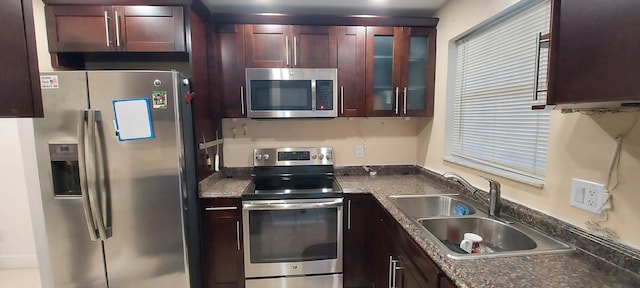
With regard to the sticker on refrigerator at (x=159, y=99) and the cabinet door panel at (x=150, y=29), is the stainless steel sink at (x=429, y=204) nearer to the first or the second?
the sticker on refrigerator at (x=159, y=99)

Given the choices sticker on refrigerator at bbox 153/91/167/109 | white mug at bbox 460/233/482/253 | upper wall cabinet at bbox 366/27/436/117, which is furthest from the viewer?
upper wall cabinet at bbox 366/27/436/117

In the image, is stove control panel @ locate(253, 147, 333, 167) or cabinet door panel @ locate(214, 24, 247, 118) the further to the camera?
stove control panel @ locate(253, 147, 333, 167)

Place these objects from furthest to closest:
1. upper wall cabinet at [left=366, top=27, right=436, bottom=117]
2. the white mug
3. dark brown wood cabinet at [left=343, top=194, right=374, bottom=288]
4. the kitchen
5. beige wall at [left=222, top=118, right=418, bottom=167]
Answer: beige wall at [left=222, top=118, right=418, bottom=167] → upper wall cabinet at [left=366, top=27, right=436, bottom=117] → dark brown wood cabinet at [left=343, top=194, right=374, bottom=288] → the white mug → the kitchen

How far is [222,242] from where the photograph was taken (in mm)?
1938

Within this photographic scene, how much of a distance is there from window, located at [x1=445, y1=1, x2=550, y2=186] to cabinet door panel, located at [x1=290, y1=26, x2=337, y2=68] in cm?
99

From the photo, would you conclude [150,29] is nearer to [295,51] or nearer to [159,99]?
[159,99]

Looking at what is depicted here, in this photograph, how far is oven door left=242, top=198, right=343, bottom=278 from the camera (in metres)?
1.91

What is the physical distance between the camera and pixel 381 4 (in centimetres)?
205

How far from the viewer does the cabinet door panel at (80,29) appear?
1726 millimetres

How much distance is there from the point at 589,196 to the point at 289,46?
78.2 inches

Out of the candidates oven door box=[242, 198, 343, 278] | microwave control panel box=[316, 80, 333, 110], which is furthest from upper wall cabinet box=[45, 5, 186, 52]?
oven door box=[242, 198, 343, 278]

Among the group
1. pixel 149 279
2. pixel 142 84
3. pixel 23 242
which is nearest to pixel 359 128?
pixel 142 84

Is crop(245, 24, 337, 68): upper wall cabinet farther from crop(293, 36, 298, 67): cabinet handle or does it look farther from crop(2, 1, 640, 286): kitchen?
crop(2, 1, 640, 286): kitchen

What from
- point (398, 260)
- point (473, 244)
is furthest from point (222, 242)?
point (473, 244)
